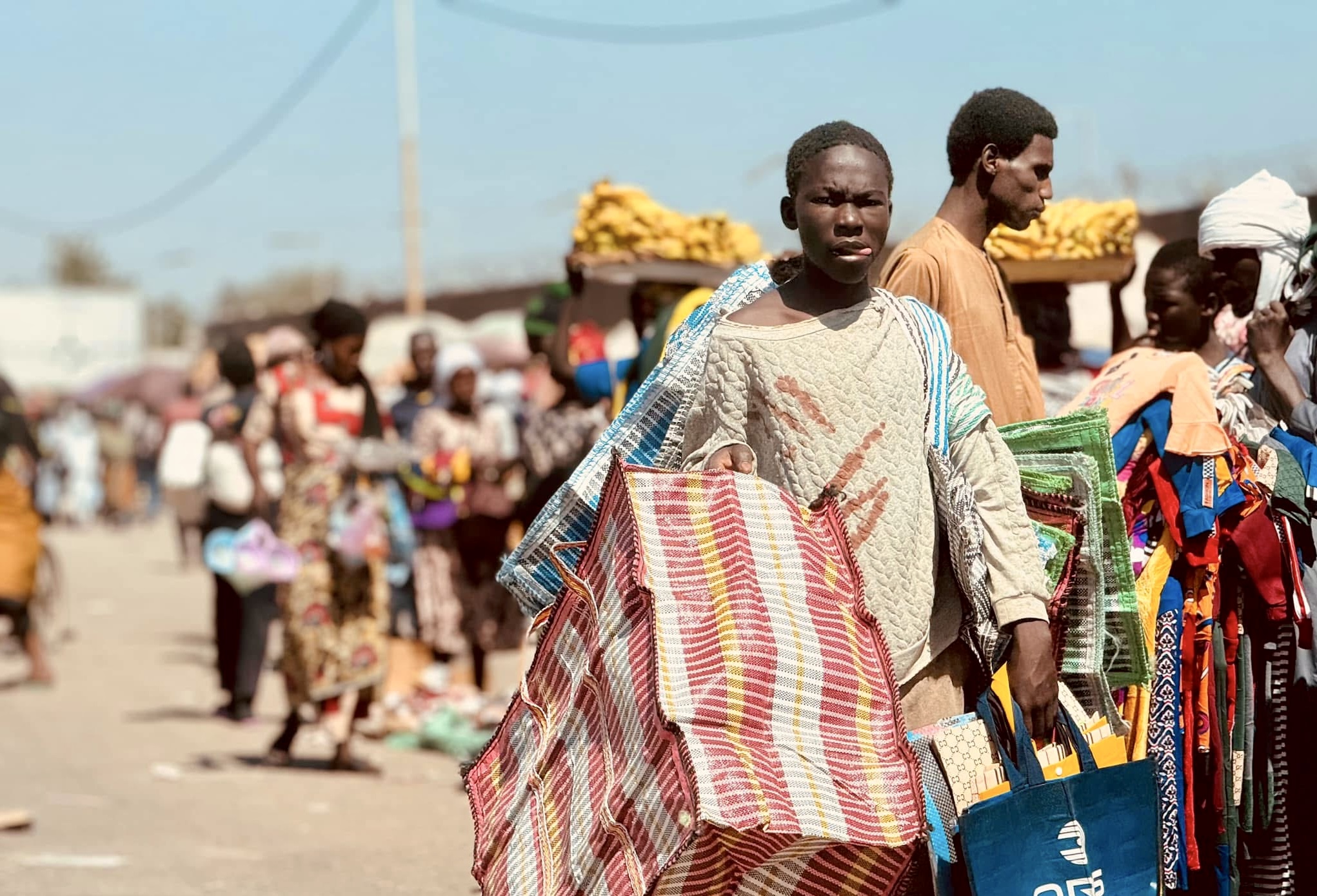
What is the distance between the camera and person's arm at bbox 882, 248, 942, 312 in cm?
418

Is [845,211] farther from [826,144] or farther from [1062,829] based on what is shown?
[1062,829]

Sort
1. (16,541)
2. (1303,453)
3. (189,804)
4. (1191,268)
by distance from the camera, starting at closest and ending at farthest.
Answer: (1303,453), (1191,268), (189,804), (16,541)

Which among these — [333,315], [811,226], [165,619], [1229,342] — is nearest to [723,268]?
[333,315]

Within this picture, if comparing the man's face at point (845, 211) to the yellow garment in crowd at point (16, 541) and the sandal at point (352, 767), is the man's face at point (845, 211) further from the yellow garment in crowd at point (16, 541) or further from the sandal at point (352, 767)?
the yellow garment in crowd at point (16, 541)

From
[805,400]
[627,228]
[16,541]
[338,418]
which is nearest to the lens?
[805,400]

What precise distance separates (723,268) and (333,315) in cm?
199

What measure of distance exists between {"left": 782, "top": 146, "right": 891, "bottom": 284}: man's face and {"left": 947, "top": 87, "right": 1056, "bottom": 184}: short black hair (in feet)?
2.15

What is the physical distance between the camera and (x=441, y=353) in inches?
461

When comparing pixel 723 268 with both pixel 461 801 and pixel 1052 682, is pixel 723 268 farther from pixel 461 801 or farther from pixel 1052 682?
pixel 1052 682

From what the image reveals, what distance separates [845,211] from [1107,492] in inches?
35.6

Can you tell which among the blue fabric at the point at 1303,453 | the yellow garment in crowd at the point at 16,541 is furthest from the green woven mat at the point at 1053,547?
the yellow garment in crowd at the point at 16,541

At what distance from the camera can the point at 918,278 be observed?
4.20m

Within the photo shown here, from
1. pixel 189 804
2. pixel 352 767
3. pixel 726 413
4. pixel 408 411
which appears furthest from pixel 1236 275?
pixel 408 411

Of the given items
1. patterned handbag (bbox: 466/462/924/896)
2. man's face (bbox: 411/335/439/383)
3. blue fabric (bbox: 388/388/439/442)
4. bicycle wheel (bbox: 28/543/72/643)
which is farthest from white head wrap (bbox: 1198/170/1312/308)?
bicycle wheel (bbox: 28/543/72/643)
